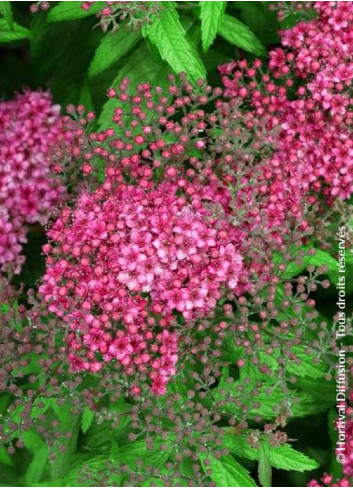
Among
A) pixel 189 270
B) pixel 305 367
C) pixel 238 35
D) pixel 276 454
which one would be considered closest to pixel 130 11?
pixel 238 35

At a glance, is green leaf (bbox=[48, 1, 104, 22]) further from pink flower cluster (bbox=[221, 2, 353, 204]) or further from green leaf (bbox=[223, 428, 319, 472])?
green leaf (bbox=[223, 428, 319, 472])

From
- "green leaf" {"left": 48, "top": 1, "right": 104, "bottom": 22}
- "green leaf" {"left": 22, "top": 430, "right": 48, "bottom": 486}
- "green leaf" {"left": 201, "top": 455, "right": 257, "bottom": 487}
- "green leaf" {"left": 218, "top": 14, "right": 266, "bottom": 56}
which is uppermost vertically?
"green leaf" {"left": 48, "top": 1, "right": 104, "bottom": 22}

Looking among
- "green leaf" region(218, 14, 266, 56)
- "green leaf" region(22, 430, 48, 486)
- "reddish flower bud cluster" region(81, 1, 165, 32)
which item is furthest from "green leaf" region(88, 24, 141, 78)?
"green leaf" region(22, 430, 48, 486)

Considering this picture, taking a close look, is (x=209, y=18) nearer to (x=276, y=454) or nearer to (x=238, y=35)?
(x=238, y=35)

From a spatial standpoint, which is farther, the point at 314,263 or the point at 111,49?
the point at 111,49

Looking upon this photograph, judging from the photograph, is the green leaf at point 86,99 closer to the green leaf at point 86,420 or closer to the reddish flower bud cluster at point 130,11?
the reddish flower bud cluster at point 130,11

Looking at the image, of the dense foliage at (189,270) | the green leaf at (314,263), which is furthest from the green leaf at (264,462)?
the green leaf at (314,263)

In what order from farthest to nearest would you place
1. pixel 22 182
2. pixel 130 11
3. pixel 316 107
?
pixel 22 182
pixel 316 107
pixel 130 11
